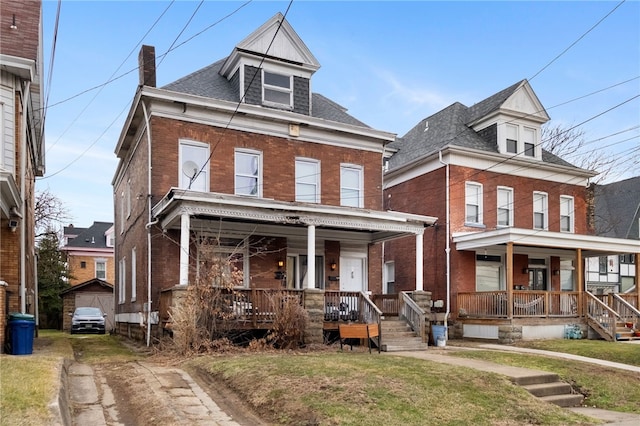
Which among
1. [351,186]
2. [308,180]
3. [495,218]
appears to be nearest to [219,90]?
[308,180]

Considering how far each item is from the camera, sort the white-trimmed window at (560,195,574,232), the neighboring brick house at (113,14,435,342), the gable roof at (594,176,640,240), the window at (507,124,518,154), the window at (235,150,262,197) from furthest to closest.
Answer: the gable roof at (594,176,640,240) → the white-trimmed window at (560,195,574,232) → the window at (507,124,518,154) → the window at (235,150,262,197) → the neighboring brick house at (113,14,435,342)

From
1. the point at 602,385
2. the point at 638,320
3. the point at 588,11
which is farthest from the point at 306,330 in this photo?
the point at 638,320

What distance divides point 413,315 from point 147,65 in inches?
475

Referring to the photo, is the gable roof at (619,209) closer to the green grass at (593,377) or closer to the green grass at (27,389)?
the green grass at (593,377)

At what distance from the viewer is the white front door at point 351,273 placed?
20.2 meters

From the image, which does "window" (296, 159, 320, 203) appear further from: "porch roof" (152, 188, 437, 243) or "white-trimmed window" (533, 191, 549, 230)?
"white-trimmed window" (533, 191, 549, 230)

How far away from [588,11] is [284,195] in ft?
34.6

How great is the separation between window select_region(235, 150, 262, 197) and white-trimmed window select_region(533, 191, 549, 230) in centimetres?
1308

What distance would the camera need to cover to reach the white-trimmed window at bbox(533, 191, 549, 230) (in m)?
24.6

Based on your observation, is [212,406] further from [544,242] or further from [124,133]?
[544,242]

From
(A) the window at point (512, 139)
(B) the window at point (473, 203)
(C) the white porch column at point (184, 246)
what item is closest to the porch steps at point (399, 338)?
(C) the white porch column at point (184, 246)

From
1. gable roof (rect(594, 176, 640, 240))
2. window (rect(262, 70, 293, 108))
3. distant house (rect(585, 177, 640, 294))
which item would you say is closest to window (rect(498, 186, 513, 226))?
window (rect(262, 70, 293, 108))

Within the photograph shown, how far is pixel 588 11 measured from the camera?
1256 cm

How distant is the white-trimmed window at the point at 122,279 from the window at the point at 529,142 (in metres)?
17.9
